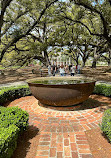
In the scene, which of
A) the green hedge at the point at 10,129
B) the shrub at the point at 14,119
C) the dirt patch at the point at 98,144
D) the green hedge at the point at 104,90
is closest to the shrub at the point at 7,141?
the green hedge at the point at 10,129

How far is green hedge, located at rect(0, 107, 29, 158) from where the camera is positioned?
2396 mm

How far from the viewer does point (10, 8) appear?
47.8 ft

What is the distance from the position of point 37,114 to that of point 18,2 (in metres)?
14.3

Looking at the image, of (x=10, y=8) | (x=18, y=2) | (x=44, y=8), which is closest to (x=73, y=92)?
(x=44, y=8)

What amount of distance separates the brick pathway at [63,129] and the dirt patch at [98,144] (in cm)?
14

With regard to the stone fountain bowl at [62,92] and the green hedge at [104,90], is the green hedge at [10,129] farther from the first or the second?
the green hedge at [104,90]

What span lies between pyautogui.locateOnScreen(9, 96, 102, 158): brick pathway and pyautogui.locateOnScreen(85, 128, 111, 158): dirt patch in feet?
0.47

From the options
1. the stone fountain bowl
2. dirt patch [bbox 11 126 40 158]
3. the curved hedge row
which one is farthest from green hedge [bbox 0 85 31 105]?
dirt patch [bbox 11 126 40 158]

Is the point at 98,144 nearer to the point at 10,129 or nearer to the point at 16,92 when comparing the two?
the point at 10,129

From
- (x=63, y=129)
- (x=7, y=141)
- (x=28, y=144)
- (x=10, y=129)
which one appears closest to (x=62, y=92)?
(x=63, y=129)

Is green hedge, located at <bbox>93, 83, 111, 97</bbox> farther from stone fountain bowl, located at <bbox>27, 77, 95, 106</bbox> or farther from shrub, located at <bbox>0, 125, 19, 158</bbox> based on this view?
Answer: shrub, located at <bbox>0, 125, 19, 158</bbox>

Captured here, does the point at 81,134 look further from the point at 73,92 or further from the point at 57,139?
the point at 73,92

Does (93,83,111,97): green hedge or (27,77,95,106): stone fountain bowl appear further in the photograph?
(93,83,111,97): green hedge

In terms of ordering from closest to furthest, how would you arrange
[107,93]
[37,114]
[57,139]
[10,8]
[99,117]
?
[57,139] → [99,117] → [37,114] → [107,93] → [10,8]
